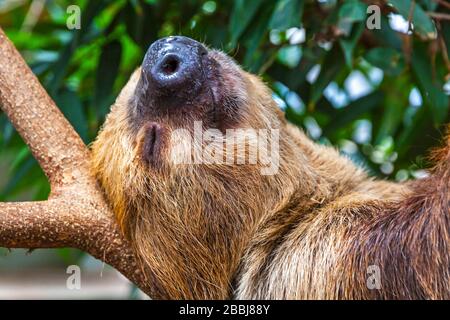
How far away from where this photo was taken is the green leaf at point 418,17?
4672 mm

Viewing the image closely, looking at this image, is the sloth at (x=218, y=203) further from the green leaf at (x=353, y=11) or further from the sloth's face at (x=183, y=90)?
the green leaf at (x=353, y=11)

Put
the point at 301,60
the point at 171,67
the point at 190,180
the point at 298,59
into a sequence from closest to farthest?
the point at 171,67 < the point at 190,180 < the point at 301,60 < the point at 298,59

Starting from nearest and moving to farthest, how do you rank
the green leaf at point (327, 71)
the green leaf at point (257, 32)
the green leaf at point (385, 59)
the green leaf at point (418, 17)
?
1. the green leaf at point (418, 17)
2. the green leaf at point (257, 32)
3. the green leaf at point (385, 59)
4. the green leaf at point (327, 71)

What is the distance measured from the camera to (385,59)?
17.8ft

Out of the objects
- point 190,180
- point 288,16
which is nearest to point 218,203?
point 190,180

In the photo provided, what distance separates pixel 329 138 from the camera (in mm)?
6445

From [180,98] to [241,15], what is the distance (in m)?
1.05

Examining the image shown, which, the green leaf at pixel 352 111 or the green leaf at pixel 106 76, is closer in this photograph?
the green leaf at pixel 106 76

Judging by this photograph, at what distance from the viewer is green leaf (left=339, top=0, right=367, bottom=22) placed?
15.5ft

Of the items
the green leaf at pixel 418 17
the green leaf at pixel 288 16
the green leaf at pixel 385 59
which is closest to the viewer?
the green leaf at pixel 418 17

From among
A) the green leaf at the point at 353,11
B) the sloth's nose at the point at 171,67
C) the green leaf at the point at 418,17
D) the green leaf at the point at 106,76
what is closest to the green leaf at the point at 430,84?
the green leaf at the point at 418,17

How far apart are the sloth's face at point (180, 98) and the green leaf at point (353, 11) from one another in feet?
2.63

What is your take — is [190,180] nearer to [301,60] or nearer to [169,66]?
[169,66]

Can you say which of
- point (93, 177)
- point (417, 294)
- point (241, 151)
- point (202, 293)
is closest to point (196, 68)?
point (241, 151)
